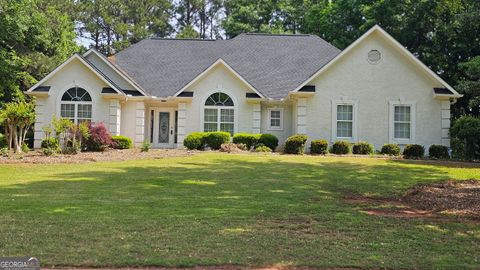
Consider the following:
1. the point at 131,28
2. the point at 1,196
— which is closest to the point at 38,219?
the point at 1,196

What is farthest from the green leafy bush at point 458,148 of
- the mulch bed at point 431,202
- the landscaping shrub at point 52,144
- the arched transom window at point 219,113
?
the landscaping shrub at point 52,144

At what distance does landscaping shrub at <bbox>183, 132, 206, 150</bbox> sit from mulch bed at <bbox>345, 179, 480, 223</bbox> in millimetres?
12837

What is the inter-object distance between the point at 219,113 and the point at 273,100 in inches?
117

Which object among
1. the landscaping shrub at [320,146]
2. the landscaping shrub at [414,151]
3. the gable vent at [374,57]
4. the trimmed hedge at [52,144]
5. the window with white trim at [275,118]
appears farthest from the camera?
the window with white trim at [275,118]

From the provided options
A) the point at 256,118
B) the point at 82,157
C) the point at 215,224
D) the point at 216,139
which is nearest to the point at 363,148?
the point at 256,118

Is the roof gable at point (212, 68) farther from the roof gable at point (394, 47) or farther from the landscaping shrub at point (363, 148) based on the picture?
the landscaping shrub at point (363, 148)

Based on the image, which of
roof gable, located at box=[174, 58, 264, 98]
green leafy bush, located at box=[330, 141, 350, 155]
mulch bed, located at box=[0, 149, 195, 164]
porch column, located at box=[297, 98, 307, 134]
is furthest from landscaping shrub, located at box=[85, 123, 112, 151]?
green leafy bush, located at box=[330, 141, 350, 155]

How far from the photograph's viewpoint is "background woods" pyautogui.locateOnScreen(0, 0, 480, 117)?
86.2ft

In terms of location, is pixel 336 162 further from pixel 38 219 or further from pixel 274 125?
pixel 38 219

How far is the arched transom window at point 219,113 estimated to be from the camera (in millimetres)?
25766

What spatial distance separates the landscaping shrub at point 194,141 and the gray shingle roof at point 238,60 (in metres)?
4.21

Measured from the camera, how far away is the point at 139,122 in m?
25.9

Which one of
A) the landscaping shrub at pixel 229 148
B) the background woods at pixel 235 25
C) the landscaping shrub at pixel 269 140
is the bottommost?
the landscaping shrub at pixel 229 148

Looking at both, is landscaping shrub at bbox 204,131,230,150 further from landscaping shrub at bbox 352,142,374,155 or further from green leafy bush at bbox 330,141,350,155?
landscaping shrub at bbox 352,142,374,155
